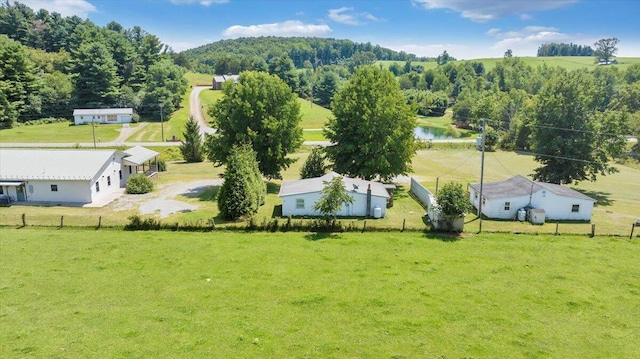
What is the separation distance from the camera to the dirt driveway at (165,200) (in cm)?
3262

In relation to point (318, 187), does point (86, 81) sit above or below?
above

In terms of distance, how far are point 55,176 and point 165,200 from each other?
8996 mm

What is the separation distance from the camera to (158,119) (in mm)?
83500

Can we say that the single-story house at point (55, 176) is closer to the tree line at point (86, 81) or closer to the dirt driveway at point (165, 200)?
the dirt driveway at point (165, 200)

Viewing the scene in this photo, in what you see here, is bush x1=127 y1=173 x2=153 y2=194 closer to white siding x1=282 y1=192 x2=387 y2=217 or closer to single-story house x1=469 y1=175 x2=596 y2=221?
white siding x1=282 y1=192 x2=387 y2=217

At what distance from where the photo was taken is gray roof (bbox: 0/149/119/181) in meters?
34.0

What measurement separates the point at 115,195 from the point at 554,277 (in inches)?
1385

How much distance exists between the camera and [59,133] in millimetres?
68875

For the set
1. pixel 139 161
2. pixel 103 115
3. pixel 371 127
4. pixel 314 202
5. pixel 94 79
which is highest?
pixel 94 79

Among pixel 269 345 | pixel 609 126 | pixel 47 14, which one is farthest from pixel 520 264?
pixel 47 14

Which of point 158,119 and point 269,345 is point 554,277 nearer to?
point 269,345

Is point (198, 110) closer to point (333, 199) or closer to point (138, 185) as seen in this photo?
point (138, 185)

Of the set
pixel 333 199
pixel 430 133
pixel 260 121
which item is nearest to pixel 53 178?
pixel 260 121

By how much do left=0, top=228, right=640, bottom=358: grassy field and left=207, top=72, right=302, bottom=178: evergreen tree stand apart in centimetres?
1459
